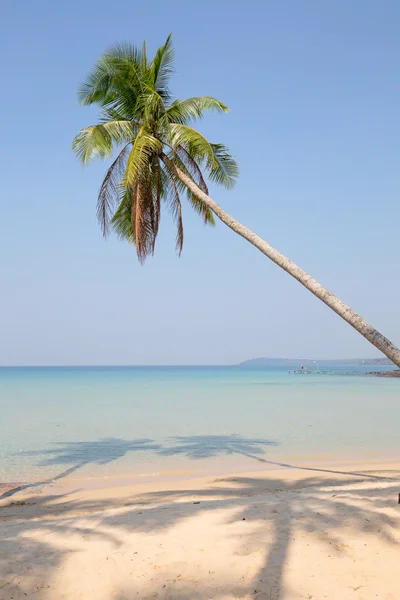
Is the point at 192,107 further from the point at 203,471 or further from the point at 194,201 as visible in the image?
the point at 203,471

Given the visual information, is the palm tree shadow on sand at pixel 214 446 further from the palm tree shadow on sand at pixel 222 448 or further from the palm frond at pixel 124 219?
the palm frond at pixel 124 219

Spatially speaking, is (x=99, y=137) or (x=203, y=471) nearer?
(x=99, y=137)

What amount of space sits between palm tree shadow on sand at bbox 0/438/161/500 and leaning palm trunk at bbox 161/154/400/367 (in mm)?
7601

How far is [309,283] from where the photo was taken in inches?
295

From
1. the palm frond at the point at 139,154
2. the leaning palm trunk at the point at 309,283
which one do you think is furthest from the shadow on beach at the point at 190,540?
the palm frond at the point at 139,154

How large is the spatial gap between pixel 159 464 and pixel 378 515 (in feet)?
27.6

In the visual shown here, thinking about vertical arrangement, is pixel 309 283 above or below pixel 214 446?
above

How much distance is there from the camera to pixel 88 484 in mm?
11250

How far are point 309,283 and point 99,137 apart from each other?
555 cm

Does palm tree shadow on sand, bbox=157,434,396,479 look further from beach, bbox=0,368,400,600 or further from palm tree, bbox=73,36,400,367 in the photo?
palm tree, bbox=73,36,400,367

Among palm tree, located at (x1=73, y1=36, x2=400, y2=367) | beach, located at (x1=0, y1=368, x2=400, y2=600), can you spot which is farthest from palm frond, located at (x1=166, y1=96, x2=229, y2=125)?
beach, located at (x1=0, y1=368, x2=400, y2=600)

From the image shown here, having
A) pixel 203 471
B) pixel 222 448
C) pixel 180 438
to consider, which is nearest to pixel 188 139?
pixel 203 471

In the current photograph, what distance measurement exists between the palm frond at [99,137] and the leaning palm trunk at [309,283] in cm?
105

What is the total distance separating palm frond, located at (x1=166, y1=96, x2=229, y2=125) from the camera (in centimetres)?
1094
